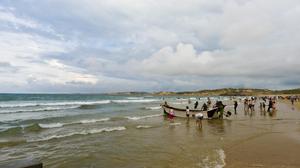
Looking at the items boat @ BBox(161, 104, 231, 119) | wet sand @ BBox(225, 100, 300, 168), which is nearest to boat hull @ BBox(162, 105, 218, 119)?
boat @ BBox(161, 104, 231, 119)

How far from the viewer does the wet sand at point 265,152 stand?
8500 millimetres

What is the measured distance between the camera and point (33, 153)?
11148mm

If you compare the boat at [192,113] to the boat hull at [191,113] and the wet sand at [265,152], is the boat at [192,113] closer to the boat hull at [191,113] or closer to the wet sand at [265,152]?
the boat hull at [191,113]

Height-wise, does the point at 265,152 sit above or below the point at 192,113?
below

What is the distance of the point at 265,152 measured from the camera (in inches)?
399

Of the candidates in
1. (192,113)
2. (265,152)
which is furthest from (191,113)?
(265,152)

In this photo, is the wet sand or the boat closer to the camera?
the wet sand

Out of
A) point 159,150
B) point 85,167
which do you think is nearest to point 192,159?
point 159,150

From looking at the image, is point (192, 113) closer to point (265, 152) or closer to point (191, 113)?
point (191, 113)

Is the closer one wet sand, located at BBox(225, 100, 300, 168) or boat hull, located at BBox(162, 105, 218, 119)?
wet sand, located at BBox(225, 100, 300, 168)

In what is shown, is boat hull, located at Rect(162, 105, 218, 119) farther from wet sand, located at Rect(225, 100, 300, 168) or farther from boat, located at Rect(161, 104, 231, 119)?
wet sand, located at Rect(225, 100, 300, 168)

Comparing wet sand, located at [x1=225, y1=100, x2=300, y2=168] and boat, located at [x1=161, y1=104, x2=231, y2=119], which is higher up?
boat, located at [x1=161, y1=104, x2=231, y2=119]

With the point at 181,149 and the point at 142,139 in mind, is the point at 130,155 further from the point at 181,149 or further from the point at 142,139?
the point at 142,139

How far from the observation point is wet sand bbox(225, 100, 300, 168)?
8500 millimetres
